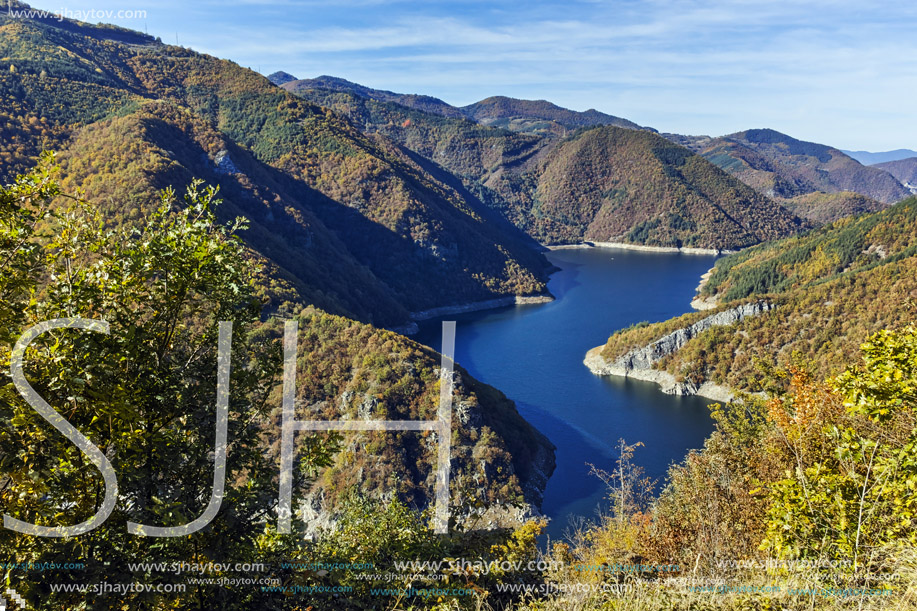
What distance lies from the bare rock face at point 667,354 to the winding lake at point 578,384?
7.25 ft

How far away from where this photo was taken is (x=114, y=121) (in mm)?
98625

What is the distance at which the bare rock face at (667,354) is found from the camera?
260ft

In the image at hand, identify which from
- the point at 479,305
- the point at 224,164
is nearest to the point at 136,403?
the point at 224,164

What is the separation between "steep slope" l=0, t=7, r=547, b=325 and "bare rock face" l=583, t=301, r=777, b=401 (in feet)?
139

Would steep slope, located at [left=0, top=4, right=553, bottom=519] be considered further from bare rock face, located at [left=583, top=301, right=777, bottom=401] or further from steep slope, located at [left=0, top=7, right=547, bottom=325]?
bare rock face, located at [left=583, top=301, right=777, bottom=401]

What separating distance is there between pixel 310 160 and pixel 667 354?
120458 mm

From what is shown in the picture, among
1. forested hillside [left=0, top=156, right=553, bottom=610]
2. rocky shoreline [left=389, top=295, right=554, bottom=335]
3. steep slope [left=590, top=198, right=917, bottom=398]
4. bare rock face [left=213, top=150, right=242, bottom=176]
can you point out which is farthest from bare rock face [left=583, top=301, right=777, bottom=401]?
bare rock face [left=213, top=150, right=242, bottom=176]

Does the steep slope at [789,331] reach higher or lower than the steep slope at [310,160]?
lower

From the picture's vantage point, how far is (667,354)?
8588cm

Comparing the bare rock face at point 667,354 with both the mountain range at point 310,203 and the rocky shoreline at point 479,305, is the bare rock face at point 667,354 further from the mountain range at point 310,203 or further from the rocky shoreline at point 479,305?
the rocky shoreline at point 479,305

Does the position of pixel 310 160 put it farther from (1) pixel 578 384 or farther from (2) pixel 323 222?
(1) pixel 578 384

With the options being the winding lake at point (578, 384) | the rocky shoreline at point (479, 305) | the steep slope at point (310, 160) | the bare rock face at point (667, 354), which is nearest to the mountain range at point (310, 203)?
the steep slope at point (310, 160)

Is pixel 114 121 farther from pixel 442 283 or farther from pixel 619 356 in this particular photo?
pixel 619 356

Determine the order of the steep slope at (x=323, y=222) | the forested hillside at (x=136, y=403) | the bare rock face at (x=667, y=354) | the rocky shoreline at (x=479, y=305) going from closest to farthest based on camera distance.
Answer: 1. the forested hillside at (x=136, y=403)
2. the steep slope at (x=323, y=222)
3. the bare rock face at (x=667, y=354)
4. the rocky shoreline at (x=479, y=305)
